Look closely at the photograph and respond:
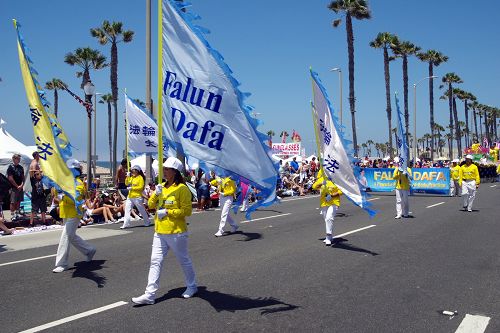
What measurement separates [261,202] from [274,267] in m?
2.24

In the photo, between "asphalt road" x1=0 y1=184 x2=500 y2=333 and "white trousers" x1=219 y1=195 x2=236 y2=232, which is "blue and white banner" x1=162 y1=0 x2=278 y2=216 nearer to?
"asphalt road" x1=0 y1=184 x2=500 y2=333

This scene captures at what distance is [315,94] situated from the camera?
8.47 metres

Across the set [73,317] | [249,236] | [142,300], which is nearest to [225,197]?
[249,236]

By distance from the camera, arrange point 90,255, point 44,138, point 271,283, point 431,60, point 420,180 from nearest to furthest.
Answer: point 271,283 < point 44,138 < point 90,255 < point 420,180 < point 431,60

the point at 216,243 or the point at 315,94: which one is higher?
the point at 315,94

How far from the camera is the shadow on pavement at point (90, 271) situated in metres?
6.86

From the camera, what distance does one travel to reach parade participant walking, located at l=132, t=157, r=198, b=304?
557 cm

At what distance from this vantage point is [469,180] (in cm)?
1568

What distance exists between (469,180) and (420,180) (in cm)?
858

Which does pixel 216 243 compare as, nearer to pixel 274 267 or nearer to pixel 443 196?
pixel 274 267

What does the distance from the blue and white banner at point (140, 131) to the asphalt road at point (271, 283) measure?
155 inches

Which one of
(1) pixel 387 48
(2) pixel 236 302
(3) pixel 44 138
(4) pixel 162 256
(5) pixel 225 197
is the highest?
(1) pixel 387 48

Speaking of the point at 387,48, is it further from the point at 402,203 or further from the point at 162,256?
the point at 162,256

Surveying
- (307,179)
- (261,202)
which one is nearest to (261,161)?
(261,202)
